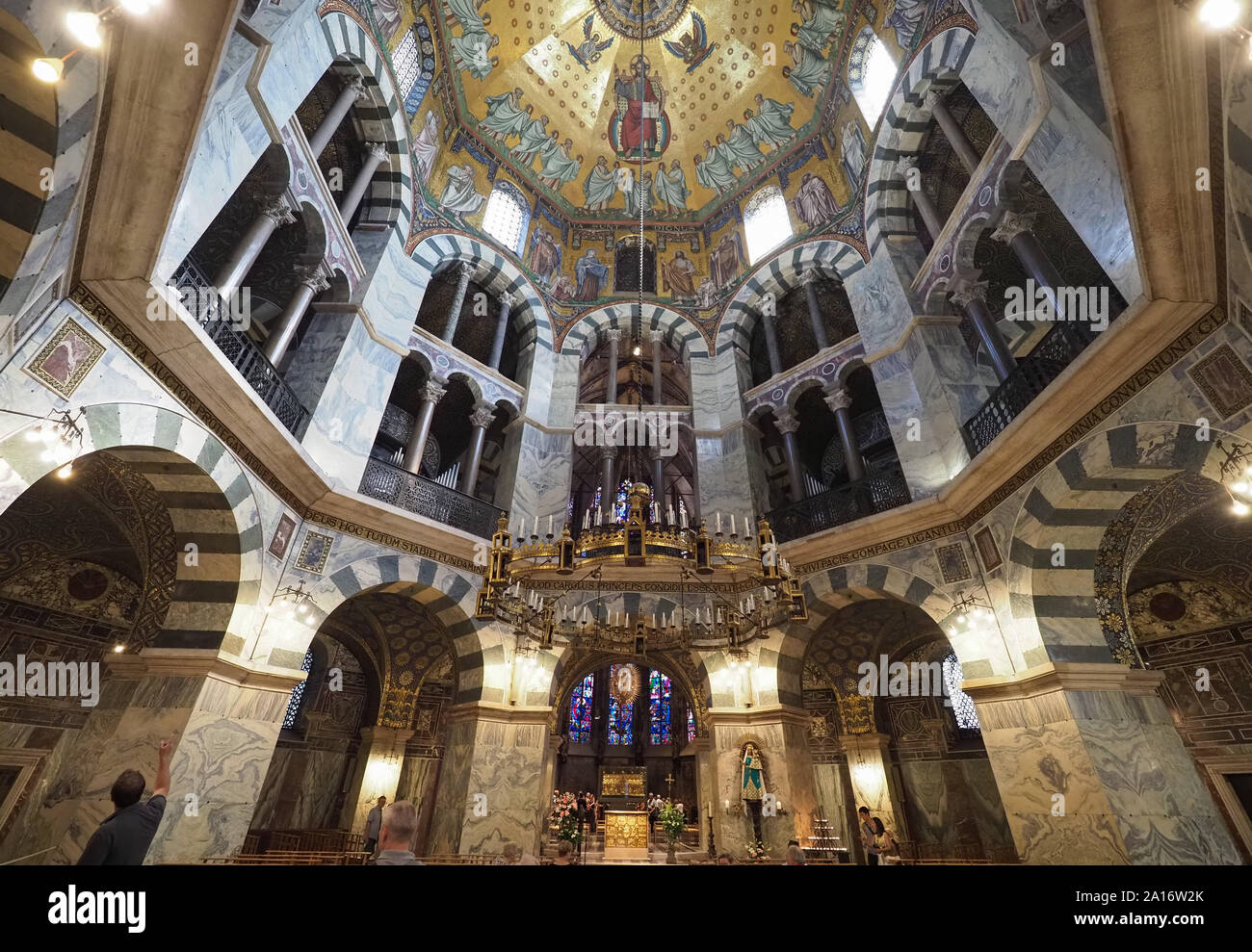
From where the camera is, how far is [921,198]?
11.4m

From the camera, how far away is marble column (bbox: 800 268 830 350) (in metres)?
12.9

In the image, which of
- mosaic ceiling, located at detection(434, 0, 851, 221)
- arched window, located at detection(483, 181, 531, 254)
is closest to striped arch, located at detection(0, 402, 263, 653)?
arched window, located at detection(483, 181, 531, 254)

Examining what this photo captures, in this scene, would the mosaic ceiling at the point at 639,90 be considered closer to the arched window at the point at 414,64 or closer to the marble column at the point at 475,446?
the arched window at the point at 414,64

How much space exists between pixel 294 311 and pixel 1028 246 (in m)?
11.8

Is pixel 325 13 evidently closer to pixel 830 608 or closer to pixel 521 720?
pixel 521 720

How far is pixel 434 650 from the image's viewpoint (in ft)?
38.6

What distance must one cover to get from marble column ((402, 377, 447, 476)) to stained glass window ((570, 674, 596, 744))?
11697 mm

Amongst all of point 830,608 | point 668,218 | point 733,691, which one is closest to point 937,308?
point 830,608

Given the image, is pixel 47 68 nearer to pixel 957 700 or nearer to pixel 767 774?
pixel 767 774

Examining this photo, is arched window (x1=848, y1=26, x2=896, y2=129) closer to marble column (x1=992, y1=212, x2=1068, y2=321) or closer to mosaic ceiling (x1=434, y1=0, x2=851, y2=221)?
mosaic ceiling (x1=434, y1=0, x2=851, y2=221)

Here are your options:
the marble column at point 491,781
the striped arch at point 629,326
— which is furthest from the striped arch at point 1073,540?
the striped arch at point 629,326

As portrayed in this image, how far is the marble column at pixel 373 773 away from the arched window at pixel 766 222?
14.6 metres

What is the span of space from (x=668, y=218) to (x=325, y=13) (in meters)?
9.94
